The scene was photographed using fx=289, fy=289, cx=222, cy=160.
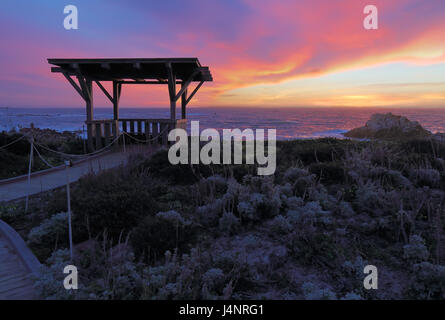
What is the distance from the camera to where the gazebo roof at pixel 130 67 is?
10.4 meters

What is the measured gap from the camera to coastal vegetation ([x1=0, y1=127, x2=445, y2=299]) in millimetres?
2873

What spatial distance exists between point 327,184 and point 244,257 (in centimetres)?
377

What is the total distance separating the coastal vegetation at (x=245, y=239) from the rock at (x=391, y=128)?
1878 cm

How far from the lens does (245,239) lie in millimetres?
3922

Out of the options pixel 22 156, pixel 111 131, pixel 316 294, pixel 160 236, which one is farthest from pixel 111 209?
pixel 111 131

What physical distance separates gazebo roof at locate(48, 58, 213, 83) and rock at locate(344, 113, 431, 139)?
15760mm

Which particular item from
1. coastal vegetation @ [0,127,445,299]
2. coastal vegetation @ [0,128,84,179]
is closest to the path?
coastal vegetation @ [0,127,445,299]

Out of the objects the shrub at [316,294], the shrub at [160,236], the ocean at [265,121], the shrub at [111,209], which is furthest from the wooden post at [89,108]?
the ocean at [265,121]

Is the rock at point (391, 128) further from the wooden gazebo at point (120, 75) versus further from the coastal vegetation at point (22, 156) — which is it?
the coastal vegetation at point (22, 156)

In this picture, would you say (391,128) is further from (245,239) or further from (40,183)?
(40,183)
